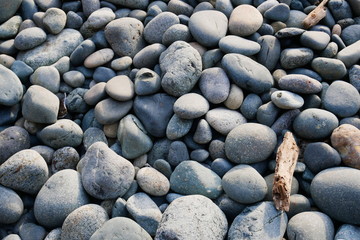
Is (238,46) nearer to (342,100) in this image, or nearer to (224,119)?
(224,119)

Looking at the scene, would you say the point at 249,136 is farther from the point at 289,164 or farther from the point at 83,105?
the point at 83,105

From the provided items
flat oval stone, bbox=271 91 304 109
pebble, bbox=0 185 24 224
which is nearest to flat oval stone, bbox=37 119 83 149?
pebble, bbox=0 185 24 224

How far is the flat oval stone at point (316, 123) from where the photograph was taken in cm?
263

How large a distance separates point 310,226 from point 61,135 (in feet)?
5.80

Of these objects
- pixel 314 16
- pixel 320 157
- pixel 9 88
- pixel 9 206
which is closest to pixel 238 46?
pixel 314 16

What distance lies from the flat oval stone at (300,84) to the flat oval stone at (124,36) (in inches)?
49.1

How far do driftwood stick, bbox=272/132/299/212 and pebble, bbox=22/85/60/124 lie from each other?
5.30 feet

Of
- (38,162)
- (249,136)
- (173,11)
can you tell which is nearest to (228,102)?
(249,136)

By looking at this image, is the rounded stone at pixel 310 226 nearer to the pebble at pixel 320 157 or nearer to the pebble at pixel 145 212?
the pebble at pixel 320 157

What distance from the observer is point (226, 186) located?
247 centimetres

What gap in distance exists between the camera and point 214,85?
289 cm

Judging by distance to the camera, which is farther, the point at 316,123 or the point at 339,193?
the point at 316,123

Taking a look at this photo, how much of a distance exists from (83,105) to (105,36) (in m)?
0.65

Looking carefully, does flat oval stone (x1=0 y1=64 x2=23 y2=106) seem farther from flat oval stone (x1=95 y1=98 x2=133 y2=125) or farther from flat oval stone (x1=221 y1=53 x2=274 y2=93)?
flat oval stone (x1=221 y1=53 x2=274 y2=93)
